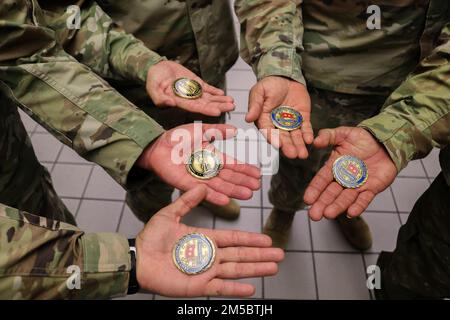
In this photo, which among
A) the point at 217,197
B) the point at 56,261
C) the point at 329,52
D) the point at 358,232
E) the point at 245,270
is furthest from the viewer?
the point at 358,232

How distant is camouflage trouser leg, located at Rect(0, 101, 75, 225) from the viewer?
1.18 meters

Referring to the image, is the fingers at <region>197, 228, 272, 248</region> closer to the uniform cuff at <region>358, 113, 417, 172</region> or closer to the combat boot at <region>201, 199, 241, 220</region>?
the uniform cuff at <region>358, 113, 417, 172</region>

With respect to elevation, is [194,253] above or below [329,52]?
below

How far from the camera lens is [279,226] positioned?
6.58 feet

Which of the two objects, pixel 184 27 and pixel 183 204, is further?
pixel 184 27

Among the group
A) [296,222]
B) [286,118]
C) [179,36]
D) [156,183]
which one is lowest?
[296,222]

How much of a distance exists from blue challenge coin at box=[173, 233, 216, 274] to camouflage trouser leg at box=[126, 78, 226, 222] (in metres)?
0.45

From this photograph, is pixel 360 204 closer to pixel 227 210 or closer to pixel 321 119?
pixel 321 119

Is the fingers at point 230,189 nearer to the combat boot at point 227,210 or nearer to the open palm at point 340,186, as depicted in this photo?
the open palm at point 340,186

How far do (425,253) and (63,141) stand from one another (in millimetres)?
1315

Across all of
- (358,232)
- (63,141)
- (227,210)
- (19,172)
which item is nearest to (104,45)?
(63,141)

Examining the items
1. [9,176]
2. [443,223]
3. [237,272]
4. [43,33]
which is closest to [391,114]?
[443,223]

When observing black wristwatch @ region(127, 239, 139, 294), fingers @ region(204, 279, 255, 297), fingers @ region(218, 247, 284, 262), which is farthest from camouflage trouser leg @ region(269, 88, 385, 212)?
black wristwatch @ region(127, 239, 139, 294)

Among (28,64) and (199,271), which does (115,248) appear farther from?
(28,64)
